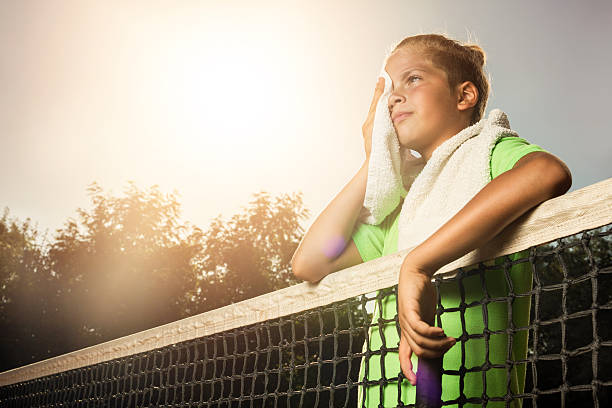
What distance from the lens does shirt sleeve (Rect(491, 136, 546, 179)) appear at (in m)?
1.43

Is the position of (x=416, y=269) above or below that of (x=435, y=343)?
above

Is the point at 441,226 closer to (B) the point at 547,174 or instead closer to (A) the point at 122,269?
(B) the point at 547,174

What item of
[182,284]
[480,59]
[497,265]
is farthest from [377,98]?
[182,284]

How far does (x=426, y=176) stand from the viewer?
181 centimetres

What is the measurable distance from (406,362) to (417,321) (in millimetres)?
148

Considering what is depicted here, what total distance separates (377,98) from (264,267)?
23043 mm

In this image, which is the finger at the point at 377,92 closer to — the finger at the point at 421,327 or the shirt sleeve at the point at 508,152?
the shirt sleeve at the point at 508,152

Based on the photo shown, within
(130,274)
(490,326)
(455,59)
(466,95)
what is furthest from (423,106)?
(130,274)

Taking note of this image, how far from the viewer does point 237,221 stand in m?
25.9

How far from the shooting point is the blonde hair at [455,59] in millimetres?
2057

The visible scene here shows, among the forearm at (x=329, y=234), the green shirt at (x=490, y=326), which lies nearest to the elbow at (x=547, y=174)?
the green shirt at (x=490, y=326)

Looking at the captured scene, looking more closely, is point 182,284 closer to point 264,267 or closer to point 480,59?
point 264,267

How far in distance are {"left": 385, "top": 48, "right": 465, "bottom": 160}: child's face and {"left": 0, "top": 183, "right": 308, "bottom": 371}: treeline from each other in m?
20.7

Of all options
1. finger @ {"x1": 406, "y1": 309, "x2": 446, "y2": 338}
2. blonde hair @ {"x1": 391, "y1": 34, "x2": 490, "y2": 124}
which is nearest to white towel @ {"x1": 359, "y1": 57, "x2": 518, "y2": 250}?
blonde hair @ {"x1": 391, "y1": 34, "x2": 490, "y2": 124}
